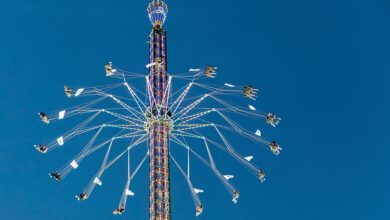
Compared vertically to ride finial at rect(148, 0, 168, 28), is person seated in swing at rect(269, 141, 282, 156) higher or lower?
lower

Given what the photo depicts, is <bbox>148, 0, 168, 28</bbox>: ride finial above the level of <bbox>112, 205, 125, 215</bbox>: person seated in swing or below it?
above

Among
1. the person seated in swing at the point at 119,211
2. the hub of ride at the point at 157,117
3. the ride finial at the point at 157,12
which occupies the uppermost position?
the ride finial at the point at 157,12

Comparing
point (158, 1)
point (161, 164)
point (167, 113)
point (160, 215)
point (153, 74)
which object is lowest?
point (160, 215)

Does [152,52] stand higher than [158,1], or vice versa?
[158,1]

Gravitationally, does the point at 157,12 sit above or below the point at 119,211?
above

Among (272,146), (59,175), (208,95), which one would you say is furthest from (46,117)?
(272,146)

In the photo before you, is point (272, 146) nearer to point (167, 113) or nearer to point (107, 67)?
point (167, 113)

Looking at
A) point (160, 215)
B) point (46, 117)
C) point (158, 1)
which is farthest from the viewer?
point (158, 1)

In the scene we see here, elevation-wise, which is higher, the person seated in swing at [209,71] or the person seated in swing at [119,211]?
the person seated in swing at [209,71]

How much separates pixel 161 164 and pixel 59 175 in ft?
42.0

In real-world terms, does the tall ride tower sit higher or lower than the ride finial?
lower

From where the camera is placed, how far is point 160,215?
3354 inches

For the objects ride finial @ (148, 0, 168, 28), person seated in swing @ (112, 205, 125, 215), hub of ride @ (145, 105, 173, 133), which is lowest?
person seated in swing @ (112, 205, 125, 215)

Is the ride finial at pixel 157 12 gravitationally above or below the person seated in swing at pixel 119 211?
above
